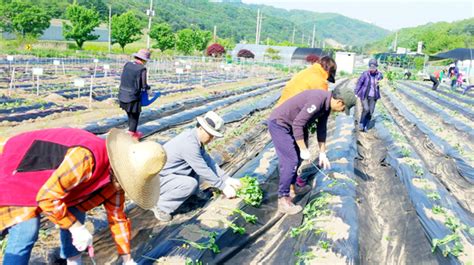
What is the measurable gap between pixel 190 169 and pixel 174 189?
247 mm

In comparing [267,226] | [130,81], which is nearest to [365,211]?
[267,226]

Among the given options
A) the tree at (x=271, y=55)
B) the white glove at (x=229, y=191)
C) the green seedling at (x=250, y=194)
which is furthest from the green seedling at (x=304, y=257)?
the tree at (x=271, y=55)

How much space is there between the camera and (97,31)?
69812mm

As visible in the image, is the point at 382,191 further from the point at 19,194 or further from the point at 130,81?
the point at 19,194

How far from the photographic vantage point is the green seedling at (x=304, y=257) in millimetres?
3456

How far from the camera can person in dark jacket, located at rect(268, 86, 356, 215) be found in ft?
13.2

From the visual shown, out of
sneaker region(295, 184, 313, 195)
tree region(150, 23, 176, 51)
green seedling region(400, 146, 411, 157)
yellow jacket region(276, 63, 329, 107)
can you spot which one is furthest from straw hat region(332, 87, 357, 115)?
tree region(150, 23, 176, 51)

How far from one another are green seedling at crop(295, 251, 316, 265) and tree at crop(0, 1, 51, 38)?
41.9 metres

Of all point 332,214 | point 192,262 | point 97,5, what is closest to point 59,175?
point 192,262

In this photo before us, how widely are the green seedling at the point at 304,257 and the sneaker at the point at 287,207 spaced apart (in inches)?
Result: 37.5

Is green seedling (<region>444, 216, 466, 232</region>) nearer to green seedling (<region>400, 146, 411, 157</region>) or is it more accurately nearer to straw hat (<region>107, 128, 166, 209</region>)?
green seedling (<region>400, 146, 411, 157</region>)

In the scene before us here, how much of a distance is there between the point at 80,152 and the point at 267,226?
2476mm

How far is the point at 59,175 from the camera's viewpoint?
86.5 inches

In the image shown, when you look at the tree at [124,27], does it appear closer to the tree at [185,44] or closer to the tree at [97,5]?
the tree at [185,44]
